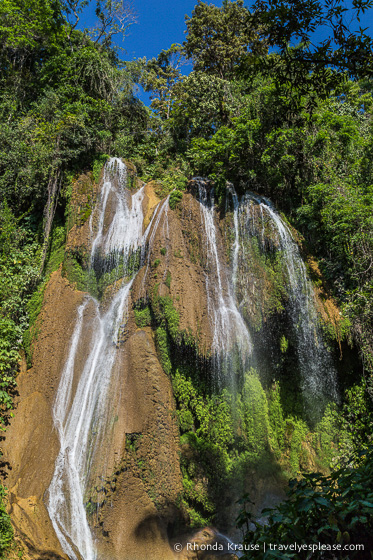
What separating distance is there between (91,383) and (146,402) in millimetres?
1850

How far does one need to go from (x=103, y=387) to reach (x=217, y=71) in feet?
65.7

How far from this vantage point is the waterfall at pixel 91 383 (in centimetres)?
834

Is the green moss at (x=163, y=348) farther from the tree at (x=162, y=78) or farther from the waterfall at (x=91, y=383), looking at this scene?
the tree at (x=162, y=78)

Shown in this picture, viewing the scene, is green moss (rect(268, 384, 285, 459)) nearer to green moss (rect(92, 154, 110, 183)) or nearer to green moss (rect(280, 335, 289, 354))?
green moss (rect(280, 335, 289, 354))

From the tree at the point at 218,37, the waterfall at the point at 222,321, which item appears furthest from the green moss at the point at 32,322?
the tree at the point at 218,37

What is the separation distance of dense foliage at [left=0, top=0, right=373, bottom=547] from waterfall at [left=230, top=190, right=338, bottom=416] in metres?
0.82

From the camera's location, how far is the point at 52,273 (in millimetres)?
13148

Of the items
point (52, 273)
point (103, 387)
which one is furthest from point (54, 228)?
point (103, 387)

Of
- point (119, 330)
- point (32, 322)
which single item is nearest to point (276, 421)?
point (119, 330)

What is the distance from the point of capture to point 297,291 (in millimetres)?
11797

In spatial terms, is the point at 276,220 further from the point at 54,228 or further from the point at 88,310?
the point at 54,228

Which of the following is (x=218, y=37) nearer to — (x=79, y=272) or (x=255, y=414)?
(x=79, y=272)

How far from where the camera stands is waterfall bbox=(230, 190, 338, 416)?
37.4ft

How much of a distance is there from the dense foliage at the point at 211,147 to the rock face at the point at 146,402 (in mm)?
254
